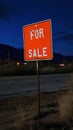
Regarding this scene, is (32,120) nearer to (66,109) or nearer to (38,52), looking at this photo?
(66,109)

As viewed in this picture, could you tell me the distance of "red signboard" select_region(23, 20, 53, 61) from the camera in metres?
9.23

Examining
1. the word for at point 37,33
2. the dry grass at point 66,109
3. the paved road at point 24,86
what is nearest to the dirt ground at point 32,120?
the dry grass at point 66,109

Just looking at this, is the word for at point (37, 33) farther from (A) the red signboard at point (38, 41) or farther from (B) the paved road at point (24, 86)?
(B) the paved road at point (24, 86)

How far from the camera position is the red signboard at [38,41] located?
9.23 m

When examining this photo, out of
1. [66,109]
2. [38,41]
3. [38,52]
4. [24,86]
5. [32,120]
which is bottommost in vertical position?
[24,86]

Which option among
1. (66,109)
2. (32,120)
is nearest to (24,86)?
(66,109)

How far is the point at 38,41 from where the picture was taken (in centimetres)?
947

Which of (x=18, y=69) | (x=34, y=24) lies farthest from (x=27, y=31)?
(x=18, y=69)

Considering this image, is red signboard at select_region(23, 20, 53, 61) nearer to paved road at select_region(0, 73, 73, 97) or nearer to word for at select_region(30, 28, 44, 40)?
word for at select_region(30, 28, 44, 40)

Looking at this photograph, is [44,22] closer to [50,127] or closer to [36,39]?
[36,39]

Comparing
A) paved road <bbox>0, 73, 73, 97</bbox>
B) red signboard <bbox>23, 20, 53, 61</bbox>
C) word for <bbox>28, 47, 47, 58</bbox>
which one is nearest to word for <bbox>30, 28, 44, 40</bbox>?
red signboard <bbox>23, 20, 53, 61</bbox>

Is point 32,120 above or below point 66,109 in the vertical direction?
below

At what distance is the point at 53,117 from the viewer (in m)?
10.9

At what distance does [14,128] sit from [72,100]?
2071 mm
